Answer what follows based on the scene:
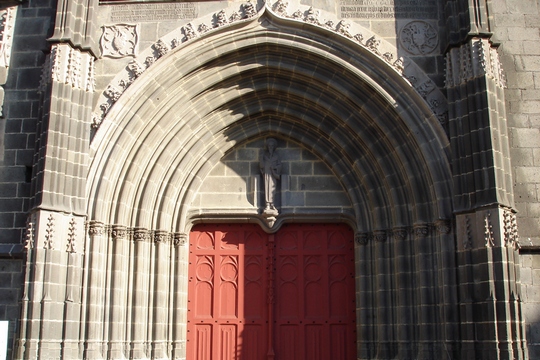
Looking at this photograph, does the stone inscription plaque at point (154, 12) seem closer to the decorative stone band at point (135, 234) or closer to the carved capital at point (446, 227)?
the decorative stone band at point (135, 234)

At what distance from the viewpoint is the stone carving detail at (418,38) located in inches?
469

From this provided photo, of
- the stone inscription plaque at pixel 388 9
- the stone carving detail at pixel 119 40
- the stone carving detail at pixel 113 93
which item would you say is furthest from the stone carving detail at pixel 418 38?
the stone carving detail at pixel 113 93

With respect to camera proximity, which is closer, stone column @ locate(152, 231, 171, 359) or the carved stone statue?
stone column @ locate(152, 231, 171, 359)

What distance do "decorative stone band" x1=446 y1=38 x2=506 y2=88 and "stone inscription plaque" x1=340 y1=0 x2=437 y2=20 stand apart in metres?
Result: 1.08

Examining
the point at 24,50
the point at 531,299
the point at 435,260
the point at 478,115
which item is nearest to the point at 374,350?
the point at 435,260

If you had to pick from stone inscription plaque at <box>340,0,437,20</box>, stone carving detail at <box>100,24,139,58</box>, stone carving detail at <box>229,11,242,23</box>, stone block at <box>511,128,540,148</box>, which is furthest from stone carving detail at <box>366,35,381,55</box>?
stone carving detail at <box>100,24,139,58</box>

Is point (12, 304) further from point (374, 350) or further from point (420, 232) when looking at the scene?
point (420, 232)

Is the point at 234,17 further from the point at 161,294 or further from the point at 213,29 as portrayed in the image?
the point at 161,294

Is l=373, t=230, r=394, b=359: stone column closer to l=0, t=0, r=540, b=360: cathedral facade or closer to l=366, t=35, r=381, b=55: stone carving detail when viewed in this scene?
l=0, t=0, r=540, b=360: cathedral facade

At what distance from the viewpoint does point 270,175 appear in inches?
497

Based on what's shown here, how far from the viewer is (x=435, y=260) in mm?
11320

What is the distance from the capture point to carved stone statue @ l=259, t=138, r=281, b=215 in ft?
41.1

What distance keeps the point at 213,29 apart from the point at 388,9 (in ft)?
10.0

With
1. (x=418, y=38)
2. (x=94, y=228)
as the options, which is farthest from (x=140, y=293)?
(x=418, y=38)
